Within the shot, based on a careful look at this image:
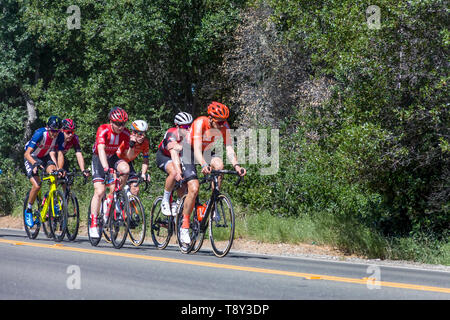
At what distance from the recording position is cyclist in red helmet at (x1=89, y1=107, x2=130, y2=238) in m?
11.0

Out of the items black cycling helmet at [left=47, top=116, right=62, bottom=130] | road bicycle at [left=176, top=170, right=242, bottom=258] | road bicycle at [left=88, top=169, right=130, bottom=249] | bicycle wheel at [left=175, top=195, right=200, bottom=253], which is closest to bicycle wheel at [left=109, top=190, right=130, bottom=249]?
road bicycle at [left=88, top=169, right=130, bottom=249]

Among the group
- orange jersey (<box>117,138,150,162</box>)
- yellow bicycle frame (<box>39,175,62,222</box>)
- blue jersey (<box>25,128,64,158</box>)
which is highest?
blue jersey (<box>25,128,64,158</box>)

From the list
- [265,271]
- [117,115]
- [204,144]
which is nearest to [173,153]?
[204,144]

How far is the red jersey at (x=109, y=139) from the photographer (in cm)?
1111

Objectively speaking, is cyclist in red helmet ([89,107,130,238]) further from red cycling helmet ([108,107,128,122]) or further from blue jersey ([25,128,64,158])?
blue jersey ([25,128,64,158])

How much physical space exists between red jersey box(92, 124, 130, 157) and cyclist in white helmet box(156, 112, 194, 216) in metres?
0.67

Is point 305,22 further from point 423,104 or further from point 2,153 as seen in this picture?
point 2,153

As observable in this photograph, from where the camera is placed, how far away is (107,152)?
11344mm

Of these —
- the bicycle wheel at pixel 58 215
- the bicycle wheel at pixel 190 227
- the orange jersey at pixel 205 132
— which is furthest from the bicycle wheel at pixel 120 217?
the orange jersey at pixel 205 132

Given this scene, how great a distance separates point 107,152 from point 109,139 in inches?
9.8

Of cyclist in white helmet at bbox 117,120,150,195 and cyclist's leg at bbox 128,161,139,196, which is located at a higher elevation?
cyclist in white helmet at bbox 117,120,150,195

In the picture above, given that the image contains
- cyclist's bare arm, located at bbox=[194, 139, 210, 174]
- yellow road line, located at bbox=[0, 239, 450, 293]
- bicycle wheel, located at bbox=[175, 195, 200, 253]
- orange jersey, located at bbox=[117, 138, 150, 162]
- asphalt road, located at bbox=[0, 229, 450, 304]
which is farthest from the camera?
orange jersey, located at bbox=[117, 138, 150, 162]
